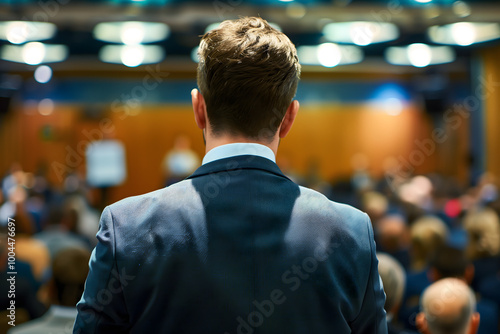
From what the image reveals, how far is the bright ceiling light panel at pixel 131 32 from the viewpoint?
9344 mm

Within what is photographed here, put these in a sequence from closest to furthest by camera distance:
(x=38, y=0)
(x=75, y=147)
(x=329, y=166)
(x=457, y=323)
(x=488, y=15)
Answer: (x=457, y=323), (x=38, y=0), (x=488, y=15), (x=75, y=147), (x=329, y=166)

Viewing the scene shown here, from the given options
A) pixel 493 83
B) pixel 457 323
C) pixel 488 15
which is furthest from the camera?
pixel 493 83

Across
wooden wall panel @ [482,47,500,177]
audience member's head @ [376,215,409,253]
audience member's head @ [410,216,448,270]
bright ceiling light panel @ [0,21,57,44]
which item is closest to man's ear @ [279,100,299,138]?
audience member's head @ [410,216,448,270]

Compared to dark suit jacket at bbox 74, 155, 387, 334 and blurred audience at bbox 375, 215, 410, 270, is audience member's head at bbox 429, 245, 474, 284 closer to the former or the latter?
blurred audience at bbox 375, 215, 410, 270

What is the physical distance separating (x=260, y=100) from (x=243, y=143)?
0.28ft

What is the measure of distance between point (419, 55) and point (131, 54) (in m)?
7.06

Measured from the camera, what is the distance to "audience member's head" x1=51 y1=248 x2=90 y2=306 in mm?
2566

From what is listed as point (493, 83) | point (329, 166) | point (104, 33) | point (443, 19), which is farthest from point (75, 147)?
point (493, 83)

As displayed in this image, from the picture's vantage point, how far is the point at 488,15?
9.28 metres

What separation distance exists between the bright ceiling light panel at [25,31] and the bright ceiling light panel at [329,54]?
17.7 feet

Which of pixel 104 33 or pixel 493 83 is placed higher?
pixel 104 33

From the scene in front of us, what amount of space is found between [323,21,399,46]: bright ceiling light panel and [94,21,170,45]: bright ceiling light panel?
127 inches

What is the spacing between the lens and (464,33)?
10.7 meters

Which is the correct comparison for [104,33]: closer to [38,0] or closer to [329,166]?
[38,0]
